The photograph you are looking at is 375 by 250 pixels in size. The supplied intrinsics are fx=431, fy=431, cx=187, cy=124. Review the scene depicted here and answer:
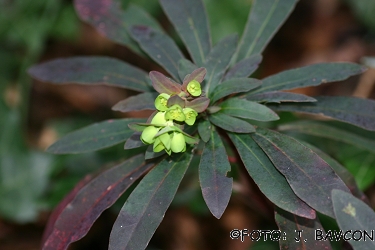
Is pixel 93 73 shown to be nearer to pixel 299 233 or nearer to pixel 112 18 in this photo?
pixel 112 18

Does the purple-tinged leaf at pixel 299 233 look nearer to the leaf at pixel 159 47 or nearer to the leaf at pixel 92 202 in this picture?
the leaf at pixel 92 202

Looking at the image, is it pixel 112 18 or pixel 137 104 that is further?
pixel 112 18

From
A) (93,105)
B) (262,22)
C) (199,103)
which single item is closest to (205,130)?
(199,103)

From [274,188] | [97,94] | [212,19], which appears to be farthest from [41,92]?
[274,188]

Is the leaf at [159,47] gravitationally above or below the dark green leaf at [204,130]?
above

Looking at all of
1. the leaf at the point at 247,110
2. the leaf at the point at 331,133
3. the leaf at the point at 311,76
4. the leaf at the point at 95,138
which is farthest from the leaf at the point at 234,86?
the leaf at the point at 331,133

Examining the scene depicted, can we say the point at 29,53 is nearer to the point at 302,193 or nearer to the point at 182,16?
the point at 182,16

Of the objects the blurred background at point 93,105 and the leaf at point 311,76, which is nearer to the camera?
the leaf at point 311,76
